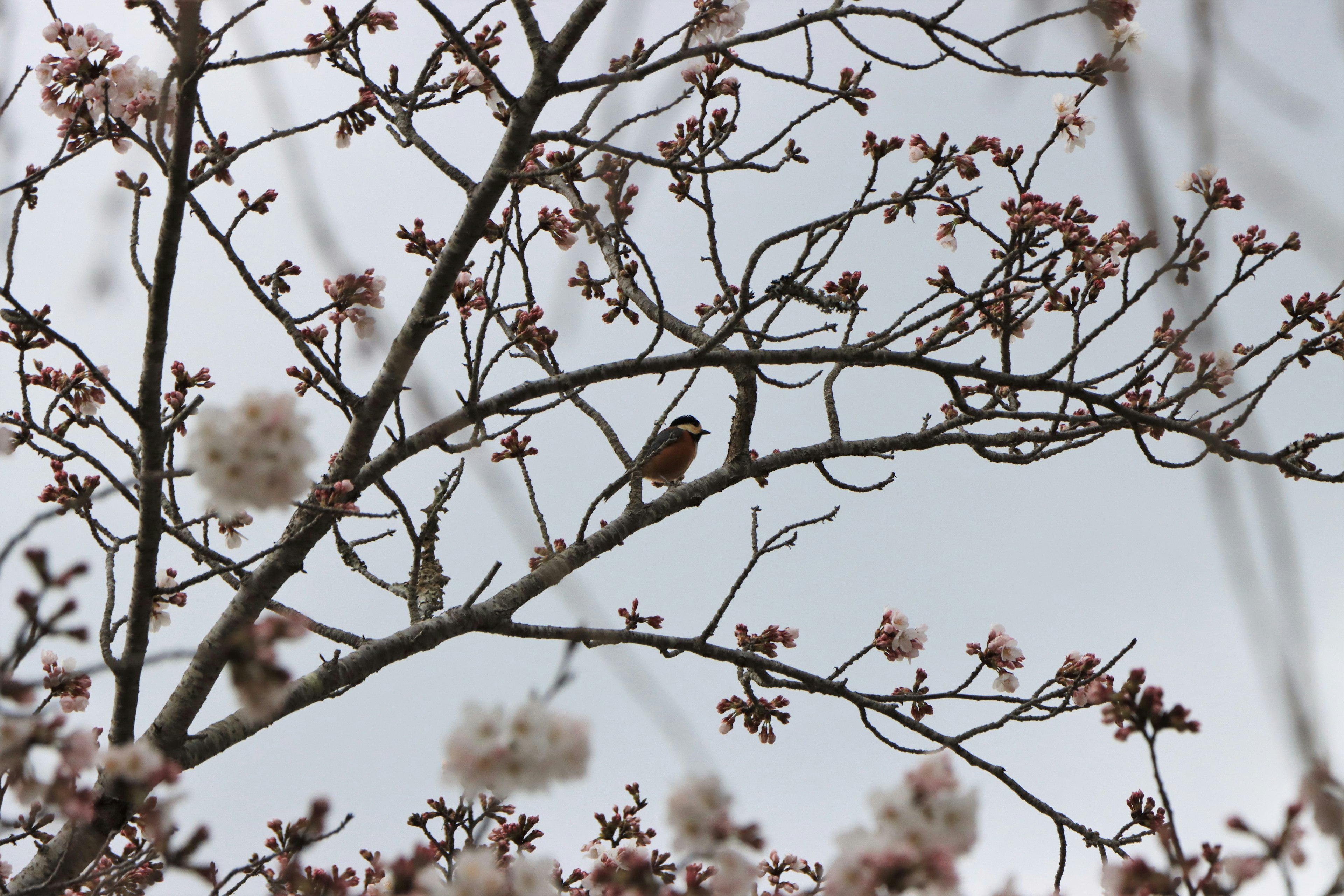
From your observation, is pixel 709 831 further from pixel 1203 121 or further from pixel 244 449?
pixel 1203 121

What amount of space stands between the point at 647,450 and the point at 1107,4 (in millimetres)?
3448

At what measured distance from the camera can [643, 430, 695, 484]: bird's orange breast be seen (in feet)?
25.8

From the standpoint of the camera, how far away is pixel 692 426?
9477 millimetres

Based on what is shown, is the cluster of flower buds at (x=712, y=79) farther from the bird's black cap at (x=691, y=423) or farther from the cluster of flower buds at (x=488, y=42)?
the bird's black cap at (x=691, y=423)

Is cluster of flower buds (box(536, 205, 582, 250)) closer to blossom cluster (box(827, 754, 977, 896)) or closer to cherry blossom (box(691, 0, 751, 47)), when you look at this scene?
cherry blossom (box(691, 0, 751, 47))

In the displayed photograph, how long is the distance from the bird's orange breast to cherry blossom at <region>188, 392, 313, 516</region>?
18.0 feet

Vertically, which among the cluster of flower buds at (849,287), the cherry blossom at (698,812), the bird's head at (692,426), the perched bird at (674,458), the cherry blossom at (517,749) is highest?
the bird's head at (692,426)

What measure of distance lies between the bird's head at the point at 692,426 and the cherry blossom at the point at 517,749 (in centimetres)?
638

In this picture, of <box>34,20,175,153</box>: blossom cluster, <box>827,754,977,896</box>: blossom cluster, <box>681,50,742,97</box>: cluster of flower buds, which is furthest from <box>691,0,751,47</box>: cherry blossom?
<box>827,754,977,896</box>: blossom cluster

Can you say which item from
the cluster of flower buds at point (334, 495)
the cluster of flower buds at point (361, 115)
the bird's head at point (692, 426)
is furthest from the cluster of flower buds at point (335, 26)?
the bird's head at point (692, 426)

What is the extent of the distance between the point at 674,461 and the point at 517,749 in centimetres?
603

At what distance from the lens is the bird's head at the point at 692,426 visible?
8.74 m

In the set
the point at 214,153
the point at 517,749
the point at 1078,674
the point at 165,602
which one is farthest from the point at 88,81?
the point at 1078,674

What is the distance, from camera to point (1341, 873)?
1.75 metres
